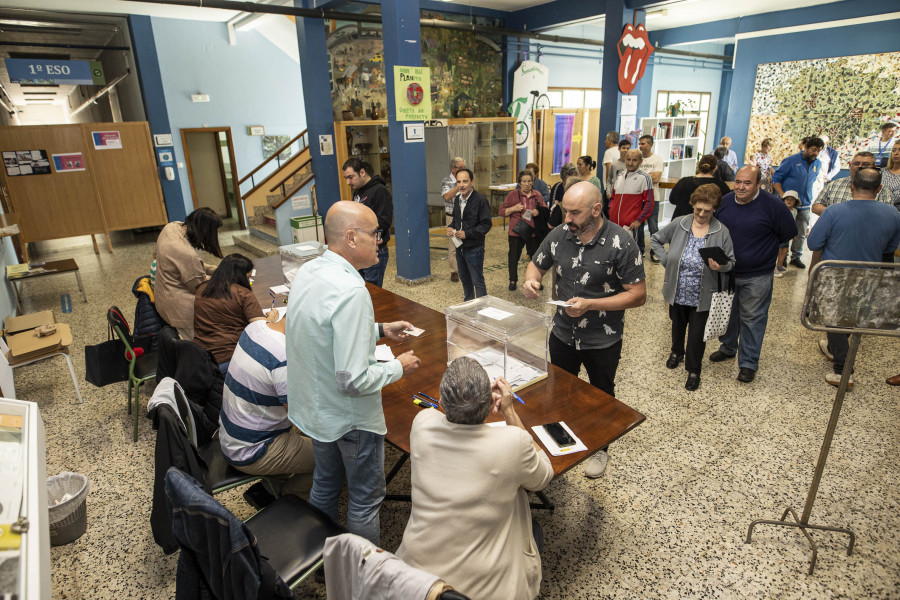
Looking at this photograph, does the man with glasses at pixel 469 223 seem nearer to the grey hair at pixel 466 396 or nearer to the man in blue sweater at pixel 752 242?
the man in blue sweater at pixel 752 242

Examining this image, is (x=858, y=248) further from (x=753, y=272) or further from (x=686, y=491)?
(x=686, y=491)

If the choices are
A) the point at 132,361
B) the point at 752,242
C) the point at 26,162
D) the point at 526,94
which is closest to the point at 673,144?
Result: the point at 526,94

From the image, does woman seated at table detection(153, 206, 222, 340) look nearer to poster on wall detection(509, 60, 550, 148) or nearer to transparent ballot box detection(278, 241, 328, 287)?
transparent ballot box detection(278, 241, 328, 287)

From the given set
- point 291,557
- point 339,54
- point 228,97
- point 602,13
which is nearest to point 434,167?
point 339,54

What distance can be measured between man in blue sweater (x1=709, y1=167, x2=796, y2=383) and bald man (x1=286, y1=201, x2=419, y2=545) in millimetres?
3024

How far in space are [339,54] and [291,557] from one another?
9.00 m

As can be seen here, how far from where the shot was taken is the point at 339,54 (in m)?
8.99

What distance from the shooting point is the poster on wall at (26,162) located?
8266 mm

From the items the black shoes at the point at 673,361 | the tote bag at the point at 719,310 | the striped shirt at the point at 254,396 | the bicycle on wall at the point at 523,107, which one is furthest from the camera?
the bicycle on wall at the point at 523,107

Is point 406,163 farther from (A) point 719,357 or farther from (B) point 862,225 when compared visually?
(B) point 862,225

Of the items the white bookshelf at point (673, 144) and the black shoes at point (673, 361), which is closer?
the black shoes at point (673, 361)

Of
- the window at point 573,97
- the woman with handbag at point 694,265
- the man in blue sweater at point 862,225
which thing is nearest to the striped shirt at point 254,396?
the woman with handbag at point 694,265

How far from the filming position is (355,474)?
2.00m

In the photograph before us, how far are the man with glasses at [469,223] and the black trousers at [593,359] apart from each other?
7.49ft
